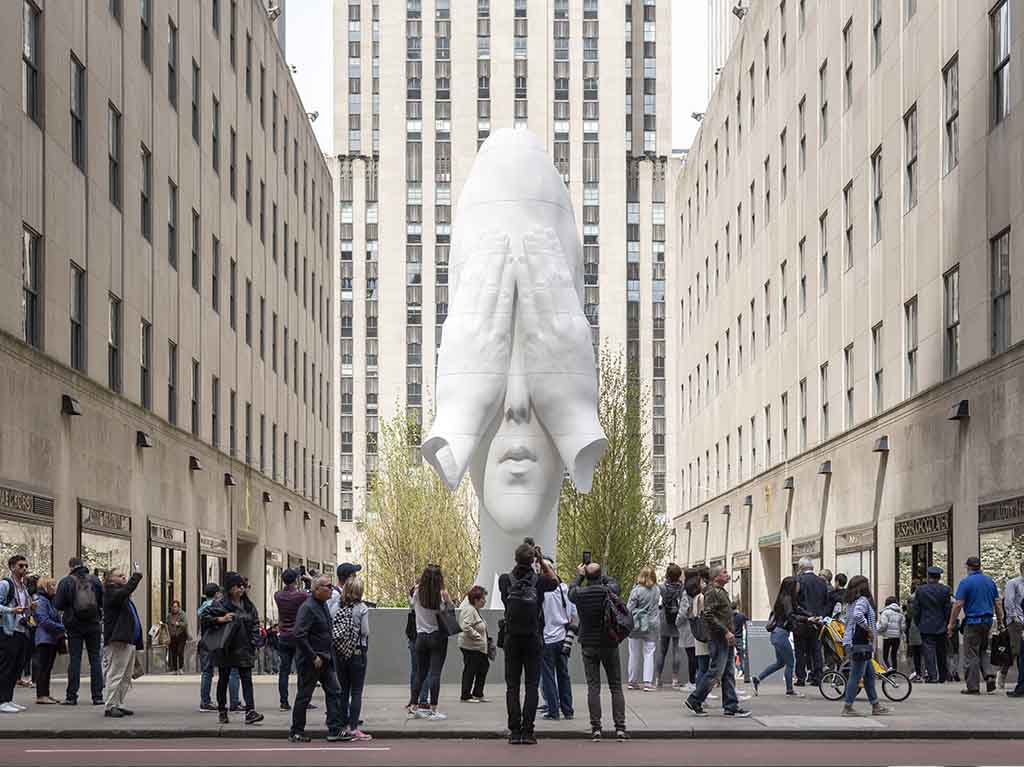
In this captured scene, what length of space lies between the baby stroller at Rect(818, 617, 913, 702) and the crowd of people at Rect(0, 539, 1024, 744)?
19 cm

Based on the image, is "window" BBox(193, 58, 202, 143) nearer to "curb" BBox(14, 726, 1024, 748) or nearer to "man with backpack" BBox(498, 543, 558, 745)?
"curb" BBox(14, 726, 1024, 748)

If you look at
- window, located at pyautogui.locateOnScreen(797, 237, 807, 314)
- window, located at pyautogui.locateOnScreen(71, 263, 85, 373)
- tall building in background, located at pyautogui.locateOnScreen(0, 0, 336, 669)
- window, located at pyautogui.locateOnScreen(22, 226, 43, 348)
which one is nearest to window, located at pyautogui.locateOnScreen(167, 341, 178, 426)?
tall building in background, located at pyautogui.locateOnScreen(0, 0, 336, 669)

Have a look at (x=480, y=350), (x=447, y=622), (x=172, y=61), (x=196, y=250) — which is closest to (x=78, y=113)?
(x=172, y=61)

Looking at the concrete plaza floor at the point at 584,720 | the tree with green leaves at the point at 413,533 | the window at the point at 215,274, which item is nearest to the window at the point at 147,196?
the window at the point at 215,274

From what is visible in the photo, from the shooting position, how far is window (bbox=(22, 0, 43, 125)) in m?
27.2

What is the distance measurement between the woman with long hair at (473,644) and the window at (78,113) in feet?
49.1

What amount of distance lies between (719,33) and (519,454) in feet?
190

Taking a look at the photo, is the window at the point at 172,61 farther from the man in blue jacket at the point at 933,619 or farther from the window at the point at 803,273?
the man in blue jacket at the point at 933,619

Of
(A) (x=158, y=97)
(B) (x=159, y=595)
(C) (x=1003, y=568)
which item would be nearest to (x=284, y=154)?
(A) (x=158, y=97)

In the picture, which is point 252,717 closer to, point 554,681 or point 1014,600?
point 554,681

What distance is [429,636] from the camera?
1792 centimetres

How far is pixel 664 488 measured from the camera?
10731 centimetres

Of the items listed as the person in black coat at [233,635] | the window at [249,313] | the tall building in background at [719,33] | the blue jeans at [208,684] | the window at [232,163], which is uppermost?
the tall building in background at [719,33]

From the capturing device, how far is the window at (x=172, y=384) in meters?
39.4
